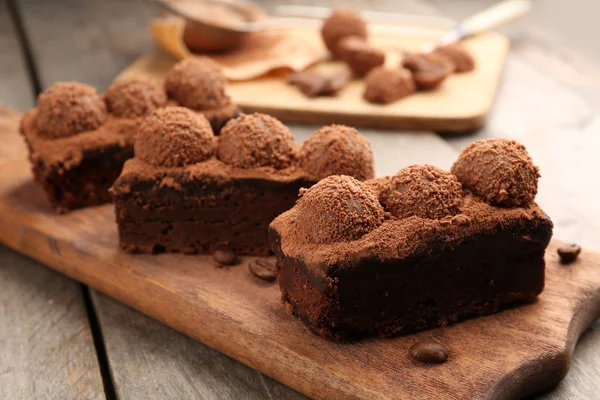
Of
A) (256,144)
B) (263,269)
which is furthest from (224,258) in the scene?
(256,144)

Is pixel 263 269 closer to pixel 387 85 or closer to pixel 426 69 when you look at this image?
pixel 387 85

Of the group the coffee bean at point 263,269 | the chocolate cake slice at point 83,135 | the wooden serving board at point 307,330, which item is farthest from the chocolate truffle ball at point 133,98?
the coffee bean at point 263,269

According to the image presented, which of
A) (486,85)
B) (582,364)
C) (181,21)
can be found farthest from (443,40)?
(582,364)

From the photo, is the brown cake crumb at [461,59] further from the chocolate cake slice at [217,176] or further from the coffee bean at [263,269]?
the coffee bean at [263,269]

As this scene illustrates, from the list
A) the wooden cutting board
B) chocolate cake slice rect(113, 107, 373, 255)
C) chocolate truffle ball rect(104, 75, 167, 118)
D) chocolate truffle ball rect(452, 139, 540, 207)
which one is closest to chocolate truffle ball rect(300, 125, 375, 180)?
chocolate cake slice rect(113, 107, 373, 255)

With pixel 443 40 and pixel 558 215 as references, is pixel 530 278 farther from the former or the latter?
pixel 443 40
